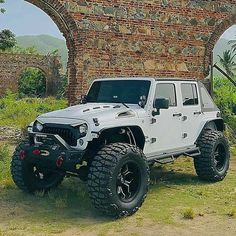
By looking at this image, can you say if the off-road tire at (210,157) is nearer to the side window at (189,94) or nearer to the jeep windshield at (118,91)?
the side window at (189,94)

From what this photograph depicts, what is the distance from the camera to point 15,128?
15.3m

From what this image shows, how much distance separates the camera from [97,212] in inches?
226

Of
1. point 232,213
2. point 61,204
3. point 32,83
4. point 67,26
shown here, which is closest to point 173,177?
point 232,213

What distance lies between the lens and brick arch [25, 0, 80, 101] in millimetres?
10609

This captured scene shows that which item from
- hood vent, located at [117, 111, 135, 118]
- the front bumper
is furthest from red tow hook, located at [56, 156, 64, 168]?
hood vent, located at [117, 111, 135, 118]

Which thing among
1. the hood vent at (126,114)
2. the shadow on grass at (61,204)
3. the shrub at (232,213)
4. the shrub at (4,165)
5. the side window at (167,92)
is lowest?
the shrub at (232,213)

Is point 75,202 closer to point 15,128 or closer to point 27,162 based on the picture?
point 27,162

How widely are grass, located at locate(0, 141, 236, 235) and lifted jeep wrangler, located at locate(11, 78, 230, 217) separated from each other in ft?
0.71

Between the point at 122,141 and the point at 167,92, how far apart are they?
131 centimetres

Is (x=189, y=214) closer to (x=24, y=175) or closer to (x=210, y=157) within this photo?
(x=210, y=157)

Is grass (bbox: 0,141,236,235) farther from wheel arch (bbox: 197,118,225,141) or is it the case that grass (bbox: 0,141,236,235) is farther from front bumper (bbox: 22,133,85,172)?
wheel arch (bbox: 197,118,225,141)

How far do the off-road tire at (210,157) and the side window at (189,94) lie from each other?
63 cm

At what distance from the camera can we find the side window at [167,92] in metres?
6.73

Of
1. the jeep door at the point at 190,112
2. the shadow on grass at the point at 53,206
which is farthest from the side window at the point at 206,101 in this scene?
the shadow on grass at the point at 53,206
